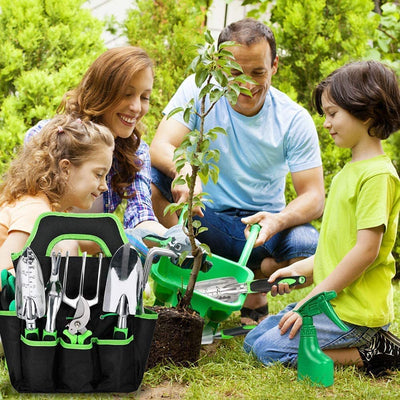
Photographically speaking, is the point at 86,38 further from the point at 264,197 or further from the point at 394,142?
the point at 394,142

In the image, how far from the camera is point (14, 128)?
398cm

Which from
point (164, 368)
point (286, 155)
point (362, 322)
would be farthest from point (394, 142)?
point (164, 368)

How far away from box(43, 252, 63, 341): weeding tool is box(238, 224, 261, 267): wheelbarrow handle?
96 cm

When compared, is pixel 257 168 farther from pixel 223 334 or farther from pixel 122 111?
pixel 223 334

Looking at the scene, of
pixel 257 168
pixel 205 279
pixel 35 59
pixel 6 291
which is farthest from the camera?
pixel 35 59

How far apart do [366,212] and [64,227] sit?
102 centimetres

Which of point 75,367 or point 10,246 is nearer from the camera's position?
point 75,367

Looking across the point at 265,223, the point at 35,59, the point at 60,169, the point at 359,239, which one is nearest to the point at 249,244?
the point at 265,223

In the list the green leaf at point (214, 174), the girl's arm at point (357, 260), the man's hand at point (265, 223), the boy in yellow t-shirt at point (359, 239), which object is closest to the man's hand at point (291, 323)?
the boy in yellow t-shirt at point (359, 239)

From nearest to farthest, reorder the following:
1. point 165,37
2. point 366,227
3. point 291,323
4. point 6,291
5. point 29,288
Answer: point 29,288, point 6,291, point 366,227, point 291,323, point 165,37

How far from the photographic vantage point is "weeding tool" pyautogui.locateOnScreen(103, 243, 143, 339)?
6.06ft

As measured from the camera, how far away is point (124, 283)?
1.86 metres

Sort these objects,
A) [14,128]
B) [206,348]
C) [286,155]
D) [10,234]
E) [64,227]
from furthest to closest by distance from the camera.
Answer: [14,128], [286,155], [206,348], [10,234], [64,227]

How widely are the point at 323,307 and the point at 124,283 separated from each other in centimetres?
68
